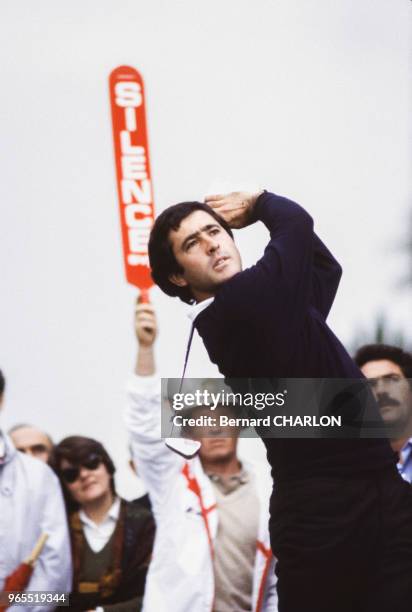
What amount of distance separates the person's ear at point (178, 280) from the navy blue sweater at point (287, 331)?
10 cm

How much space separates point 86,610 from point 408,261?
111 cm

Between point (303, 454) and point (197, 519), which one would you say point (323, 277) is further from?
point (197, 519)

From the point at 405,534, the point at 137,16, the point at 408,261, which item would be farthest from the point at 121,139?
the point at 405,534

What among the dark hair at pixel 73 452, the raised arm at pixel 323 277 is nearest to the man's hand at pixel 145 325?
the dark hair at pixel 73 452

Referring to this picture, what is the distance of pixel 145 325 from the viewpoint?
2.26 metres

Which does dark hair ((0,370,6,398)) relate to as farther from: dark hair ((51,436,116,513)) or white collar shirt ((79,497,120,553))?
white collar shirt ((79,497,120,553))

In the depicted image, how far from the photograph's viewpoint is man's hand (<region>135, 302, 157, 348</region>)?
7.37ft

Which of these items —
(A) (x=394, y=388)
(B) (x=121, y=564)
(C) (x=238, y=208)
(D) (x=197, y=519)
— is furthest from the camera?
(B) (x=121, y=564)

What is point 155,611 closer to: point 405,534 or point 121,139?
point 405,534

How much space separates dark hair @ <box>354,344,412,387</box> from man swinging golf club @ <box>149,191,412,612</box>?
0.58 meters

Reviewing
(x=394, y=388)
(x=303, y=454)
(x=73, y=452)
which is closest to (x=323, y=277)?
(x=303, y=454)

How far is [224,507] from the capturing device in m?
2.23

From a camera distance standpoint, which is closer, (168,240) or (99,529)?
(168,240)

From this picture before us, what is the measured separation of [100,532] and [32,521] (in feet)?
0.55
